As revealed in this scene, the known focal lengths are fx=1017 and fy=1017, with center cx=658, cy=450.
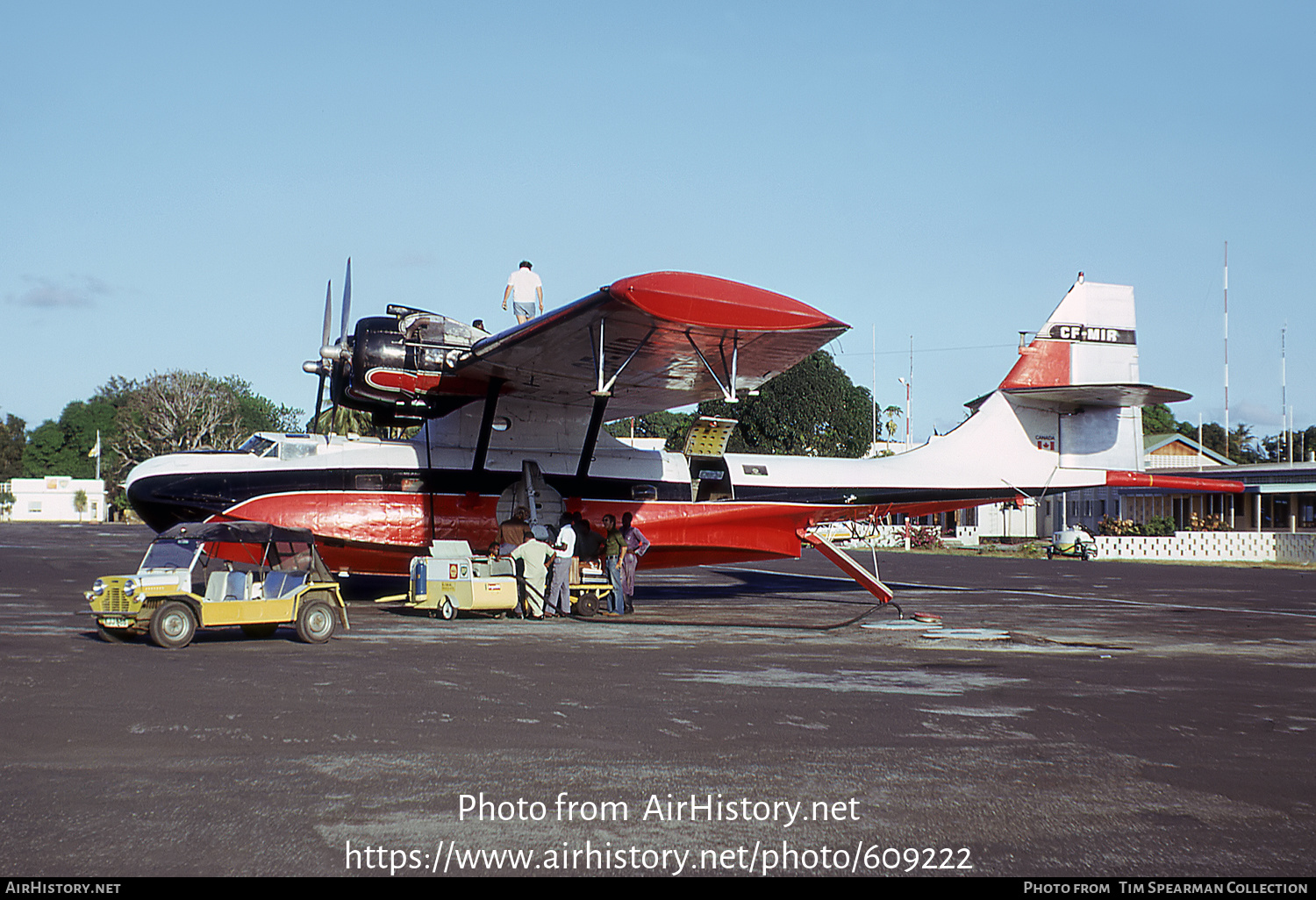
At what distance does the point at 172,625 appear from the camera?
1091 cm

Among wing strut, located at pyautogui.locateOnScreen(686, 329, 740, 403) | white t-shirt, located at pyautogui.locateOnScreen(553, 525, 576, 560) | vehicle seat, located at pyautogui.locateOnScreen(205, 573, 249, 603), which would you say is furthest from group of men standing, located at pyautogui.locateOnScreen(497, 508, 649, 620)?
vehicle seat, located at pyautogui.locateOnScreen(205, 573, 249, 603)

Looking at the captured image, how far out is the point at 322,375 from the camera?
1759 centimetres

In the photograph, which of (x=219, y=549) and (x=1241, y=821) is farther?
(x=219, y=549)

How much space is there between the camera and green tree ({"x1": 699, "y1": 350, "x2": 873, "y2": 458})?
Result: 199 feet

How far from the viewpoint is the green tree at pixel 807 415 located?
60719 mm

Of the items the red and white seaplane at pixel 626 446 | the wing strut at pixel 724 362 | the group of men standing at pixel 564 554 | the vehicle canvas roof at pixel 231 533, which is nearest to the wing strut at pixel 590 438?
the red and white seaplane at pixel 626 446

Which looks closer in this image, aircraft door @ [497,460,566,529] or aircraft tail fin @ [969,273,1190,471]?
aircraft door @ [497,460,566,529]

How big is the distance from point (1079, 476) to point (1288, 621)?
14.6 feet

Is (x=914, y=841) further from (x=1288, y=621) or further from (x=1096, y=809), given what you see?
(x=1288, y=621)

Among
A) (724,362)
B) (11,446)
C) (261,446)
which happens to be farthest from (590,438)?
(11,446)

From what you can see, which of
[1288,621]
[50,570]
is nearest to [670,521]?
[1288,621]

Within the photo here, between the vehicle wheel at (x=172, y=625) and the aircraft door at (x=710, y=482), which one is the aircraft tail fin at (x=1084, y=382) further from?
the vehicle wheel at (x=172, y=625)

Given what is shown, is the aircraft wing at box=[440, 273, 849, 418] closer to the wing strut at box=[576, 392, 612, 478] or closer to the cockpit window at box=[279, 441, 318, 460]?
the wing strut at box=[576, 392, 612, 478]

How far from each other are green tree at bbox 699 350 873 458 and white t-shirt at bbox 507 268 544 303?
140 feet
